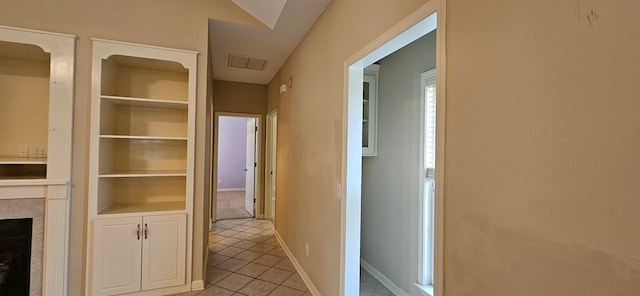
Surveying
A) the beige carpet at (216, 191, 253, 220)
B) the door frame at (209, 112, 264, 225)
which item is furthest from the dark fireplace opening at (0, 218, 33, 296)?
the beige carpet at (216, 191, 253, 220)

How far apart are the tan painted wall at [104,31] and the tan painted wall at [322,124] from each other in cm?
100

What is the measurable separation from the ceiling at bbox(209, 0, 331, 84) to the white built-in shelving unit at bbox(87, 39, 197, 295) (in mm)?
594

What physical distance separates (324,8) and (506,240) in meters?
2.25

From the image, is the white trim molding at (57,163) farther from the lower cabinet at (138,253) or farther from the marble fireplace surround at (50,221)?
the lower cabinet at (138,253)

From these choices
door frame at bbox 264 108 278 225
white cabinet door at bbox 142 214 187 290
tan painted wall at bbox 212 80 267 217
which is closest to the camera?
white cabinet door at bbox 142 214 187 290

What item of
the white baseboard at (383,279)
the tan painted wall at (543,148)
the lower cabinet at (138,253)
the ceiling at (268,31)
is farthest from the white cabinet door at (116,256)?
the tan painted wall at (543,148)

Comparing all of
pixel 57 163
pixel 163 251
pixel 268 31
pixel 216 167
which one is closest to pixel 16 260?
pixel 57 163

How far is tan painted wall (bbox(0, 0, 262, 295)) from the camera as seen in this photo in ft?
7.65

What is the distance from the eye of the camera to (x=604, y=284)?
28.3 inches

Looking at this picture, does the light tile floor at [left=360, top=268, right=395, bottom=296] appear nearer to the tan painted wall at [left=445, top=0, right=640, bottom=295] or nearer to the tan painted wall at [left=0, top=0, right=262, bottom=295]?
the tan painted wall at [left=0, top=0, right=262, bottom=295]

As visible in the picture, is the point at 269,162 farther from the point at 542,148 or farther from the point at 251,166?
the point at 542,148

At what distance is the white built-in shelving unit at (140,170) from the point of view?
7.91 ft

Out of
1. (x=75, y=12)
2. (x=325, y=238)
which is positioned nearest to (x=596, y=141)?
(x=325, y=238)

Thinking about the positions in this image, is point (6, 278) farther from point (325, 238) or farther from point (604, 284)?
point (604, 284)
